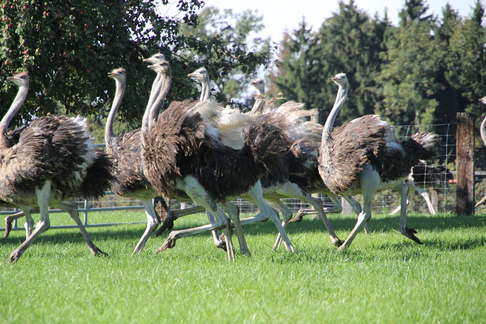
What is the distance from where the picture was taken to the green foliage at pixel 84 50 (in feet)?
28.7

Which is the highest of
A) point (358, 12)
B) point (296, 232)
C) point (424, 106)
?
point (358, 12)

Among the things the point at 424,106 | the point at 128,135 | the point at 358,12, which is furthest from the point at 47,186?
the point at 358,12

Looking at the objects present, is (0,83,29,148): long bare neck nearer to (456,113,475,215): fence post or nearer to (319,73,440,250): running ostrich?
(319,73,440,250): running ostrich

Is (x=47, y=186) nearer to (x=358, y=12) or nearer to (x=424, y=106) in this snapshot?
(x=424, y=106)

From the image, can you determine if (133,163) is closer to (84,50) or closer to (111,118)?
(111,118)

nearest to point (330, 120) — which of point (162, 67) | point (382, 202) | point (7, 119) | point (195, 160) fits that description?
point (162, 67)

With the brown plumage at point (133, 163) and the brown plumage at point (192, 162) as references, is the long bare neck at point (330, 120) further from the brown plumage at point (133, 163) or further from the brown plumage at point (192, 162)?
the brown plumage at point (133, 163)

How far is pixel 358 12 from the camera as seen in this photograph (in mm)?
36906

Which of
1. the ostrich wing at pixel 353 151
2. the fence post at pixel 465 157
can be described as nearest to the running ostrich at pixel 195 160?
the ostrich wing at pixel 353 151

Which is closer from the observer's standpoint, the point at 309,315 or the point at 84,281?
the point at 309,315

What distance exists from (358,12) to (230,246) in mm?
34017

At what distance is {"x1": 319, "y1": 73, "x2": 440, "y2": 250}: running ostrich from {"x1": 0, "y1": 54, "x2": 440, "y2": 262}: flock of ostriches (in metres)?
0.01

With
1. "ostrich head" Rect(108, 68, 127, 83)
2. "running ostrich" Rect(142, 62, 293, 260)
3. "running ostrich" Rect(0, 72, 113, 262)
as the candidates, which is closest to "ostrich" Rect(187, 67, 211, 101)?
"ostrich head" Rect(108, 68, 127, 83)

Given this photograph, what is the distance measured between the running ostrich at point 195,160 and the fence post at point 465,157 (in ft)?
22.1
